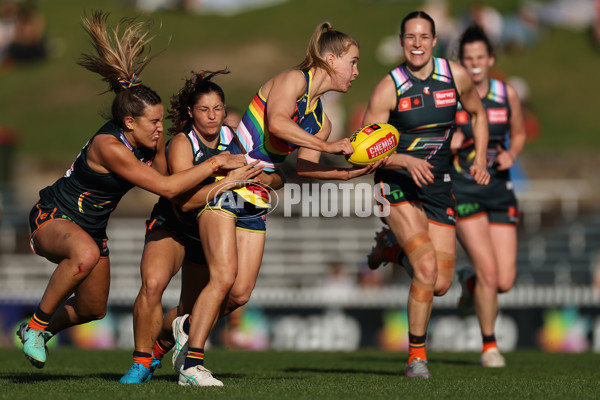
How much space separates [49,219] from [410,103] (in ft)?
9.36

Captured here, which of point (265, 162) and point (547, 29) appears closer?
point (265, 162)

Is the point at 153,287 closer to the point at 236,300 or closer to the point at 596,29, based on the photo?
the point at 236,300

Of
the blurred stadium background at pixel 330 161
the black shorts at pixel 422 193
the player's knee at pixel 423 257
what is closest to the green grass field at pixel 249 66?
the blurred stadium background at pixel 330 161

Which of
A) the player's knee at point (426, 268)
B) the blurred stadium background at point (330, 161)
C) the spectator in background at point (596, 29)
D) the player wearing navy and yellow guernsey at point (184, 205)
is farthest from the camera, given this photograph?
the spectator in background at point (596, 29)

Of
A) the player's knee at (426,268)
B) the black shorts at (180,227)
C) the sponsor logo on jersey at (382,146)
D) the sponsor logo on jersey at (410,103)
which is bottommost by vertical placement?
the player's knee at (426,268)

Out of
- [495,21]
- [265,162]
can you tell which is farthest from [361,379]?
[495,21]

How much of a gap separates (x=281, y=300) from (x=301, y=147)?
330 inches

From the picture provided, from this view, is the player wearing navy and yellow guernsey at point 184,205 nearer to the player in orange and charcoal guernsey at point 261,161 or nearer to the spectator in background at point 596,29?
the player in orange and charcoal guernsey at point 261,161

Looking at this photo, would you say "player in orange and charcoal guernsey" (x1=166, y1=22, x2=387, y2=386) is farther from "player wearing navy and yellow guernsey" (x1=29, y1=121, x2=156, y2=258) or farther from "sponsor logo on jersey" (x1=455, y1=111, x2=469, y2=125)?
"sponsor logo on jersey" (x1=455, y1=111, x2=469, y2=125)

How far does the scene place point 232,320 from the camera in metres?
14.6

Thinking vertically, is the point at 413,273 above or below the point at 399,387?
above

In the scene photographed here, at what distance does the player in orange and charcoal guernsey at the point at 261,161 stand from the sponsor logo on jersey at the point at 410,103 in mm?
790

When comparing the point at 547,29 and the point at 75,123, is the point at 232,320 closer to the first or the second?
the point at 75,123

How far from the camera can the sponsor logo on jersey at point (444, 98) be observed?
718 centimetres
